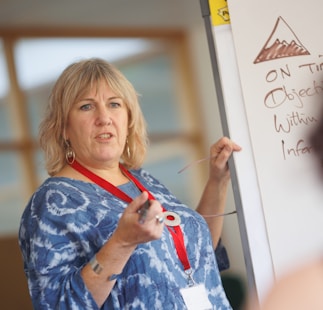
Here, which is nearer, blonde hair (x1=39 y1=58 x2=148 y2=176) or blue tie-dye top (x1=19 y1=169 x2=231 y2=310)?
blue tie-dye top (x1=19 y1=169 x2=231 y2=310)

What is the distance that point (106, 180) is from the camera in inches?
88.9

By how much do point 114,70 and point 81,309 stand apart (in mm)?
727

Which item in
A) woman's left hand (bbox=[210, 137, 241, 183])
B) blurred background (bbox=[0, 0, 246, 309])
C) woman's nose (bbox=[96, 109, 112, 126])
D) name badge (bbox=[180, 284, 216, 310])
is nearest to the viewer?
name badge (bbox=[180, 284, 216, 310])

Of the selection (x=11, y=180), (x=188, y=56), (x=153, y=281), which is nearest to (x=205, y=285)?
(x=153, y=281)

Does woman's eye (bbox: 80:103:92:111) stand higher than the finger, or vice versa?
woman's eye (bbox: 80:103:92:111)

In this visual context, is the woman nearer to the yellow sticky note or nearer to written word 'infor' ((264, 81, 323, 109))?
written word 'infor' ((264, 81, 323, 109))

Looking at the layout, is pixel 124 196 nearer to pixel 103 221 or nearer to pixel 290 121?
pixel 103 221

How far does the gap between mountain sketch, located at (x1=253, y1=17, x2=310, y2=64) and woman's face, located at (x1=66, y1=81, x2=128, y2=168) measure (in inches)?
18.5

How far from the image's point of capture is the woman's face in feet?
7.29

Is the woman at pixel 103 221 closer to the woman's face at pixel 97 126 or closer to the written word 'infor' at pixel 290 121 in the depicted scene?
the woman's face at pixel 97 126

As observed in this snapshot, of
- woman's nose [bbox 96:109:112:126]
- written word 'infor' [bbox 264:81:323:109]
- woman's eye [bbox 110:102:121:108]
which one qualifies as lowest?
written word 'infor' [bbox 264:81:323:109]

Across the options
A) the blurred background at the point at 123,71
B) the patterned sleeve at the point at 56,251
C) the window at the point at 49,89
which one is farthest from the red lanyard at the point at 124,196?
the window at the point at 49,89

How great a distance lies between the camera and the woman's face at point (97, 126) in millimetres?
2223

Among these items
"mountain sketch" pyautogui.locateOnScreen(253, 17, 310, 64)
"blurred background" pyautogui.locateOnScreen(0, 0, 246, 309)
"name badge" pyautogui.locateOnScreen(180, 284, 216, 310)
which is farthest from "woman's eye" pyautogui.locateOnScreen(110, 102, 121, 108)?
"blurred background" pyautogui.locateOnScreen(0, 0, 246, 309)
